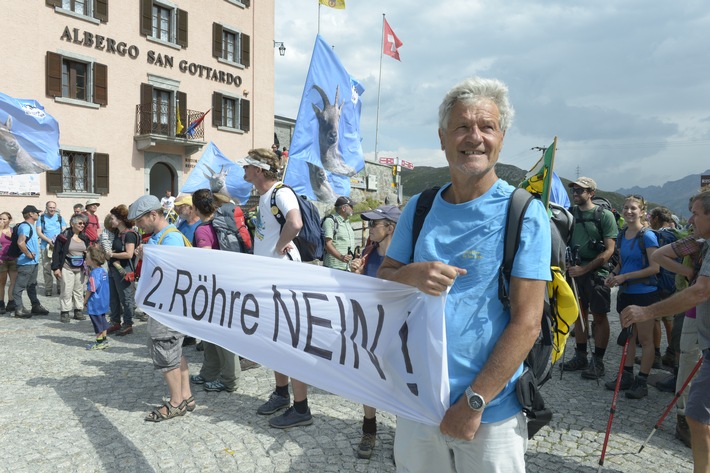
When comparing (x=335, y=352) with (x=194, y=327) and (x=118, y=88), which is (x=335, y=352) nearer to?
(x=194, y=327)

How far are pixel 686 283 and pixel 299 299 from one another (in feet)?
13.3

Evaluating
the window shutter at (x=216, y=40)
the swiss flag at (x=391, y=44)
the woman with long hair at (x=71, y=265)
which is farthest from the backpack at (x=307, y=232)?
the swiss flag at (x=391, y=44)

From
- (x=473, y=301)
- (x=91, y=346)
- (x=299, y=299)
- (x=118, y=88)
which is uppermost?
(x=118, y=88)

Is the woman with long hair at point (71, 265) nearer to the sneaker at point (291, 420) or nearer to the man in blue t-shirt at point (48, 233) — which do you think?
the man in blue t-shirt at point (48, 233)

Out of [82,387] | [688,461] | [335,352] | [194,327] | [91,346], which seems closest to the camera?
[335,352]

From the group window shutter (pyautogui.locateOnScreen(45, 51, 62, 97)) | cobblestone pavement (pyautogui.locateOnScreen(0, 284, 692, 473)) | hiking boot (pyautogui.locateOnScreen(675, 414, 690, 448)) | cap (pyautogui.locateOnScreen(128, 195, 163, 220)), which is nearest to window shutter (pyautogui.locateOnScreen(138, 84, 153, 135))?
window shutter (pyautogui.locateOnScreen(45, 51, 62, 97))

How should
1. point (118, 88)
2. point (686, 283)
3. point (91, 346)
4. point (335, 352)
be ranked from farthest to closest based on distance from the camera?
point (118, 88) < point (91, 346) < point (686, 283) < point (335, 352)

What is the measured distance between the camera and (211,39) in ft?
79.5

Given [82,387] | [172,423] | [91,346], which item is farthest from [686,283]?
[91,346]

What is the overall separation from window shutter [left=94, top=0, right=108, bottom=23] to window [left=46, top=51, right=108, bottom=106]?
5.85 ft

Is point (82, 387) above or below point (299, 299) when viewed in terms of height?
below

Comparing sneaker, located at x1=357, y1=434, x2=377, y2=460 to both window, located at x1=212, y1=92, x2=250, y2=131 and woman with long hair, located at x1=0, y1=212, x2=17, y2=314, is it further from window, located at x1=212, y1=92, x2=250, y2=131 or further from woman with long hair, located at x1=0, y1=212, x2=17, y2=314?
window, located at x1=212, y1=92, x2=250, y2=131

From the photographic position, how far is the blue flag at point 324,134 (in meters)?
5.89

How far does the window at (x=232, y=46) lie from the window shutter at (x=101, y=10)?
5.48 m
